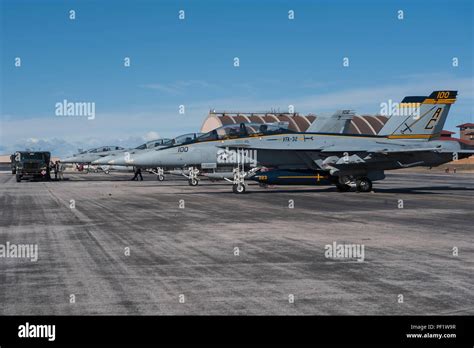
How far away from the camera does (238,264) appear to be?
9.73 m

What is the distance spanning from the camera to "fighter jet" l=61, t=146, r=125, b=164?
53.0m

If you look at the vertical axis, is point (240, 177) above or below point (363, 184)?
above

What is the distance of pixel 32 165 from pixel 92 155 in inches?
232

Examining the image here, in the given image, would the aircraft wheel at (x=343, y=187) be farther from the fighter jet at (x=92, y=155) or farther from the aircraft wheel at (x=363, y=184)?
the fighter jet at (x=92, y=155)

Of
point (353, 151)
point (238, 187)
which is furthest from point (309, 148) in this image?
point (238, 187)

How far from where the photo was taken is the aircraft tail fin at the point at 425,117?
96.6 ft

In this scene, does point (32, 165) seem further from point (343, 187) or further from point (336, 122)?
point (343, 187)

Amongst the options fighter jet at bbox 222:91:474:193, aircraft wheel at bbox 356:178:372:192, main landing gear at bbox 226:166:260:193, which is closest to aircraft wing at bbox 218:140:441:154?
fighter jet at bbox 222:91:474:193

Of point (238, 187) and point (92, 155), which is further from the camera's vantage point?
point (92, 155)

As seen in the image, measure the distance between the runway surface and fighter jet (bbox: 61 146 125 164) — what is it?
115 ft

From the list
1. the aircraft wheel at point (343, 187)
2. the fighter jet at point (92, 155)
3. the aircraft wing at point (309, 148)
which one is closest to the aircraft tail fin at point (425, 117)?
the aircraft wing at point (309, 148)

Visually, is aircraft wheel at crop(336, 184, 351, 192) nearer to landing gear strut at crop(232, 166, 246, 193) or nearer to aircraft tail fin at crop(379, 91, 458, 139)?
aircraft tail fin at crop(379, 91, 458, 139)

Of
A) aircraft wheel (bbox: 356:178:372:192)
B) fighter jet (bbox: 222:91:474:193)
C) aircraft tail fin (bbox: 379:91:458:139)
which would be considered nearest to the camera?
fighter jet (bbox: 222:91:474:193)
